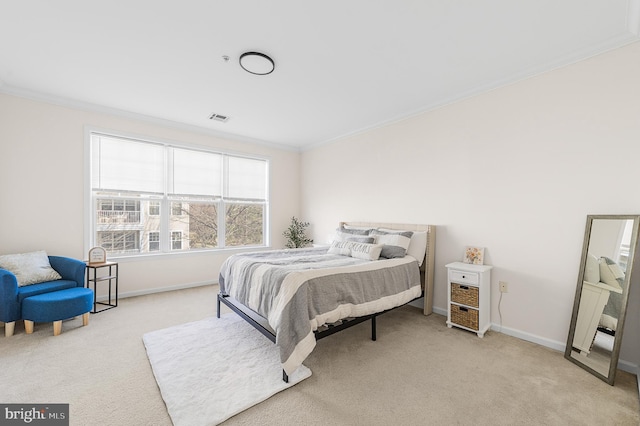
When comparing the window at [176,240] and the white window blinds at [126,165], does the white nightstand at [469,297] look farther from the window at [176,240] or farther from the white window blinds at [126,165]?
the white window blinds at [126,165]

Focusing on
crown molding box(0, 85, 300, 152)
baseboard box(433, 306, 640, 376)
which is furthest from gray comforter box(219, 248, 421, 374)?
crown molding box(0, 85, 300, 152)

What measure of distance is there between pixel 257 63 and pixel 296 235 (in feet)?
11.8

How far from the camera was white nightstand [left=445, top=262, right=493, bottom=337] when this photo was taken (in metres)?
2.86

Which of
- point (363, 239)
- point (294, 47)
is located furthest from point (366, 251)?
point (294, 47)

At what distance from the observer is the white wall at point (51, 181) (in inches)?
130

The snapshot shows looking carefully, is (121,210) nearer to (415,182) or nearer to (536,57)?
(415,182)

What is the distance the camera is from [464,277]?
2.98m

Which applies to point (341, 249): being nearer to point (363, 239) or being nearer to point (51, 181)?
point (363, 239)

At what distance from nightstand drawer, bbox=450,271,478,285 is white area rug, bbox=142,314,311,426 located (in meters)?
1.92

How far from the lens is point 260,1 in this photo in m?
1.93

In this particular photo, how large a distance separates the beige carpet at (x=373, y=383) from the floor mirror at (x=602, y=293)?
0.53ft

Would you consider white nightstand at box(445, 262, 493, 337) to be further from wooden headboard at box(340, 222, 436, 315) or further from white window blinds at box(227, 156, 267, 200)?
white window blinds at box(227, 156, 267, 200)

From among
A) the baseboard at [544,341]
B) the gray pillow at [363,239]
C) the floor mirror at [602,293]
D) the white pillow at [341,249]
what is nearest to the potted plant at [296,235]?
the white pillow at [341,249]

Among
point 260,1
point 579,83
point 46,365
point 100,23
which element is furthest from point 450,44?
point 46,365
